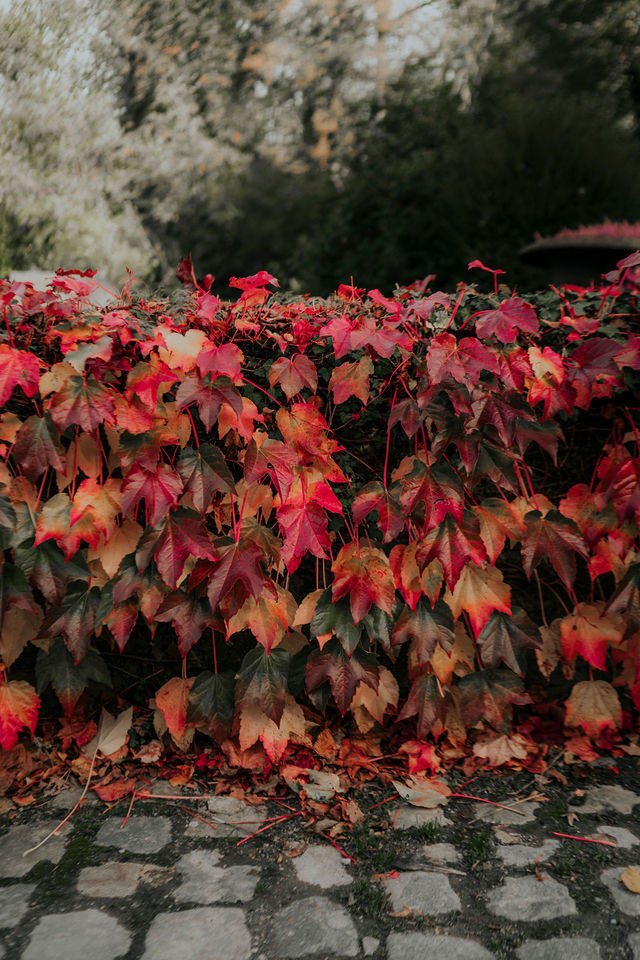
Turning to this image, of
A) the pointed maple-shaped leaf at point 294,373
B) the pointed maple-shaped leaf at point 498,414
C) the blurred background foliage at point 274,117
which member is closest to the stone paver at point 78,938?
the pointed maple-shaped leaf at point 294,373

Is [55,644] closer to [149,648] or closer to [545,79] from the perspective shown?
[149,648]

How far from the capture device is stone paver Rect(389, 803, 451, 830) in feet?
4.79

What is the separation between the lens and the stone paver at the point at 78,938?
110 cm

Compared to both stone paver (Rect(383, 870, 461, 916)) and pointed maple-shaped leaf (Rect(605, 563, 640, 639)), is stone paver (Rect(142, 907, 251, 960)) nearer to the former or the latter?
stone paver (Rect(383, 870, 461, 916))

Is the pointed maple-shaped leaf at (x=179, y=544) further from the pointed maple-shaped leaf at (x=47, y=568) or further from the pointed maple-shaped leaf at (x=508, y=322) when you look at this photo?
the pointed maple-shaped leaf at (x=508, y=322)

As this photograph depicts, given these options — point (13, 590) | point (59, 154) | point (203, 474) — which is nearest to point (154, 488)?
point (203, 474)

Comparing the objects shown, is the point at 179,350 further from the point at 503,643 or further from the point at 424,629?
the point at 503,643

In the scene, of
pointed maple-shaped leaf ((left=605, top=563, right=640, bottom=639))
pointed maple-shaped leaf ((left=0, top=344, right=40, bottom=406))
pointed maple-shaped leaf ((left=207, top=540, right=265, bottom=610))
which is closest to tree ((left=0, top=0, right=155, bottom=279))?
pointed maple-shaped leaf ((left=0, top=344, right=40, bottom=406))

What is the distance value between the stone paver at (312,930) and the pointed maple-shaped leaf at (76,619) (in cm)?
74

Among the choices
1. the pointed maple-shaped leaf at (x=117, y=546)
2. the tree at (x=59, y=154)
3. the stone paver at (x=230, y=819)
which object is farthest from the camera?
the tree at (x=59, y=154)

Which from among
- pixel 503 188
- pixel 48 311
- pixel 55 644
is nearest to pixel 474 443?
pixel 48 311

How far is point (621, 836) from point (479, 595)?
597mm

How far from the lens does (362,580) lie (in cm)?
153

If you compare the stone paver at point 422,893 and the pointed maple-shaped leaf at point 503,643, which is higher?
the pointed maple-shaped leaf at point 503,643
